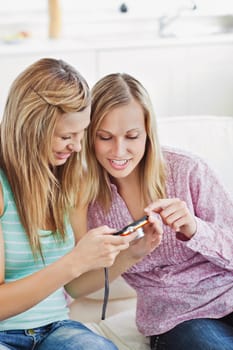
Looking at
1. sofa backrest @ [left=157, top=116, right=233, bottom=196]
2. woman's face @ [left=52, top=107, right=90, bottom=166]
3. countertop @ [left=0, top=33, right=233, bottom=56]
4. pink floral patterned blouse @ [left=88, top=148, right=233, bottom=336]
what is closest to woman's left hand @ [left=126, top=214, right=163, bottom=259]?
pink floral patterned blouse @ [left=88, top=148, right=233, bottom=336]

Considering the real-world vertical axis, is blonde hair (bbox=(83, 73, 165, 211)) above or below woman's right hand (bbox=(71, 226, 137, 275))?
above

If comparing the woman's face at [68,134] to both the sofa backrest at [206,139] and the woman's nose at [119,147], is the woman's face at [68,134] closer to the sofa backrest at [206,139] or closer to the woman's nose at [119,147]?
the woman's nose at [119,147]

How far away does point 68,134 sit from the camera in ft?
5.13

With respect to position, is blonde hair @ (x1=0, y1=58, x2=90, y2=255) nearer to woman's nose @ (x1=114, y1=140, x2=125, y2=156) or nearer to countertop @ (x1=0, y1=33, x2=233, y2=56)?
woman's nose @ (x1=114, y1=140, x2=125, y2=156)

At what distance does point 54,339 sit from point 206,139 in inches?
31.6

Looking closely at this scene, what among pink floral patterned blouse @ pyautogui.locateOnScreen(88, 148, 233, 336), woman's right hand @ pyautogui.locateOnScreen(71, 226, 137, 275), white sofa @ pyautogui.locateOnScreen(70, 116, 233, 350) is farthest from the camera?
white sofa @ pyautogui.locateOnScreen(70, 116, 233, 350)

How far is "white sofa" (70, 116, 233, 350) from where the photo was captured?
1899mm

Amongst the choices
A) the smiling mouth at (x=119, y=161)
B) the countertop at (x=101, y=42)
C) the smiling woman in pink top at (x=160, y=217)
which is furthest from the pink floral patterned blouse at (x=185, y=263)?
the countertop at (x=101, y=42)

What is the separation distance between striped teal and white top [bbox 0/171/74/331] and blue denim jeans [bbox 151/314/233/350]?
266mm

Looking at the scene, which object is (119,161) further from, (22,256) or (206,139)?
(206,139)

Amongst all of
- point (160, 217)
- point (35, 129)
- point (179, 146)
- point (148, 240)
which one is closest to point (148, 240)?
point (148, 240)

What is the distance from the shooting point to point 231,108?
12.4 ft

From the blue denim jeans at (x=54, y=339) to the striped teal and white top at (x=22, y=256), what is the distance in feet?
0.06

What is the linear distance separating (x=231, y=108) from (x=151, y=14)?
65 cm
